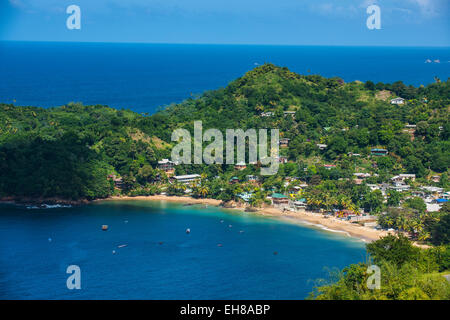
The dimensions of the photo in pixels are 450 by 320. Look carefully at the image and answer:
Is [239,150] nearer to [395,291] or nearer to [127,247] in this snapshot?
[127,247]

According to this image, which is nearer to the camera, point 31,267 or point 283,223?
point 31,267

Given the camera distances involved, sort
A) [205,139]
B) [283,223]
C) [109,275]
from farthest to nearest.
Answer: [205,139], [283,223], [109,275]

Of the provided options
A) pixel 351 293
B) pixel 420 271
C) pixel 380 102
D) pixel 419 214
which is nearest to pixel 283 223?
pixel 419 214

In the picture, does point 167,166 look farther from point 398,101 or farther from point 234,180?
point 398,101

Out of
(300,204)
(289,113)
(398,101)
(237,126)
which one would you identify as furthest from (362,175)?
(398,101)

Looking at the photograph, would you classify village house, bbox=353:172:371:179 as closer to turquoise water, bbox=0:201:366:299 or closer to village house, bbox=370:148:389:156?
village house, bbox=370:148:389:156

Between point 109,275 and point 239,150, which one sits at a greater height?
point 239,150

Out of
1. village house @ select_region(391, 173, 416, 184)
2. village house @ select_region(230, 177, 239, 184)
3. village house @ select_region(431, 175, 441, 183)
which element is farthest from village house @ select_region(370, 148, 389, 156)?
village house @ select_region(230, 177, 239, 184)
